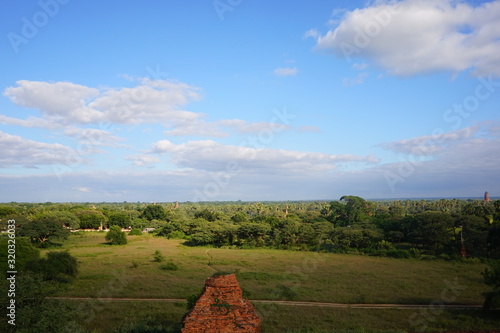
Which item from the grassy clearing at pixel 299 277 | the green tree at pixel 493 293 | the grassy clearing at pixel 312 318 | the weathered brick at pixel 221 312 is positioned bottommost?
the grassy clearing at pixel 299 277

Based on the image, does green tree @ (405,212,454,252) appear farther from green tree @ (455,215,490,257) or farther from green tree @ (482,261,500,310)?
green tree @ (482,261,500,310)

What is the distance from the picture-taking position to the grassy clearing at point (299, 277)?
2285 centimetres

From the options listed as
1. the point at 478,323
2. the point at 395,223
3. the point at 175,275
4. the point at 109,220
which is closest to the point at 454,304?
the point at 478,323

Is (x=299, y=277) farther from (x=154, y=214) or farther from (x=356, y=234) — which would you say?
(x=154, y=214)

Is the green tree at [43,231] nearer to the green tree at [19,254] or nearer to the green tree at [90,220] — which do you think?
the green tree at [19,254]

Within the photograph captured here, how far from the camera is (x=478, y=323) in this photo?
1698 cm

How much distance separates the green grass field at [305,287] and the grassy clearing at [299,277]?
0.24 feet

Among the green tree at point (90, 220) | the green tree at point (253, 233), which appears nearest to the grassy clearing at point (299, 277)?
the green tree at point (253, 233)

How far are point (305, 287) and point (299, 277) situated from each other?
379 centimetres

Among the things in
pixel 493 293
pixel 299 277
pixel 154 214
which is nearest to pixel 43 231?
pixel 299 277

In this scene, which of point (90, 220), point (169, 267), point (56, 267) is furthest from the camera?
point (90, 220)

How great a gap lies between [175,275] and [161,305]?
933 cm

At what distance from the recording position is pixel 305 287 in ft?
82.2

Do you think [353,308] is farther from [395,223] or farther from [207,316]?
[395,223]
